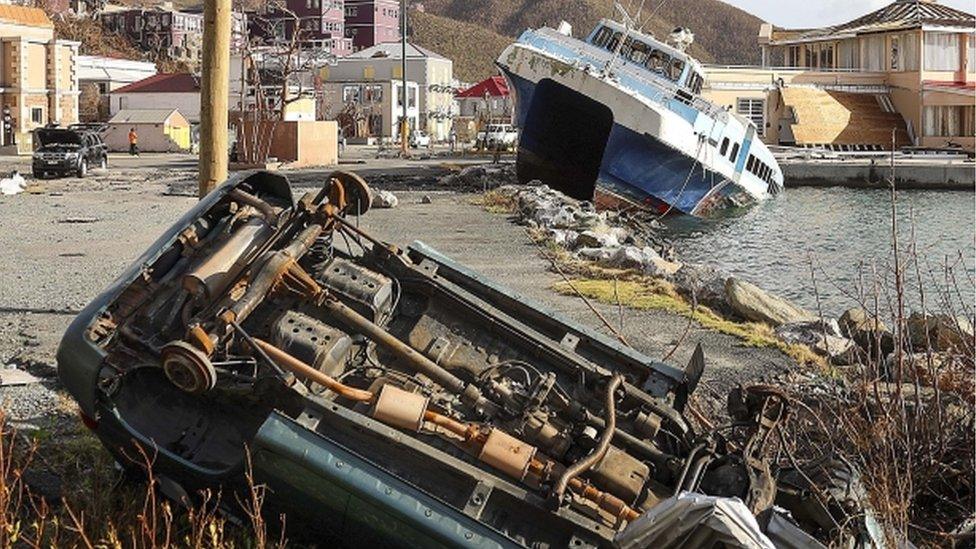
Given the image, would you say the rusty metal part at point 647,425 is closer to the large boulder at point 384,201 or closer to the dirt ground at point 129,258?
the dirt ground at point 129,258

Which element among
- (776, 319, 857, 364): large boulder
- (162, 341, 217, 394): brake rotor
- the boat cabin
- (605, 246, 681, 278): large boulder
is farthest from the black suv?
(162, 341, 217, 394): brake rotor

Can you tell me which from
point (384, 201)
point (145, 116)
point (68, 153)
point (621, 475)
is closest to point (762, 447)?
point (621, 475)

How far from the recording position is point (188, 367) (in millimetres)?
4938

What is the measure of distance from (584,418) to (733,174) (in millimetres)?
27332

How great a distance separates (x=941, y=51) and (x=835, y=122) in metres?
7.46

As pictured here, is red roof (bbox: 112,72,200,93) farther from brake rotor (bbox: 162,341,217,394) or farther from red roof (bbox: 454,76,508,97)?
brake rotor (bbox: 162,341,217,394)

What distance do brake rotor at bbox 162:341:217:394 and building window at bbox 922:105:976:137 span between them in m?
58.6

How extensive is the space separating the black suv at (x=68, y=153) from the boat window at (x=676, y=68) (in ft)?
58.9

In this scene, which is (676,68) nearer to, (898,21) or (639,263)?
(639,263)

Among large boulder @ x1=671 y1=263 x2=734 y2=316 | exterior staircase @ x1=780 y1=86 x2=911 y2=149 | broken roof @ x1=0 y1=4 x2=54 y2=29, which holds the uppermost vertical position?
broken roof @ x1=0 y1=4 x2=54 y2=29

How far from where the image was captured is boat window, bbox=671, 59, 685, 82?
3047 centimetres

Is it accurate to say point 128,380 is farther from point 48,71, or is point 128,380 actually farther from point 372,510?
point 48,71

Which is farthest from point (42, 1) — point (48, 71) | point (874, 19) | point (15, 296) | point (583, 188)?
point (15, 296)

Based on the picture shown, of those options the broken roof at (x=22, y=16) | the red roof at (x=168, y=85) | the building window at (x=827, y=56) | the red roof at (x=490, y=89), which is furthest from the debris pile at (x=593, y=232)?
the red roof at (x=168, y=85)
